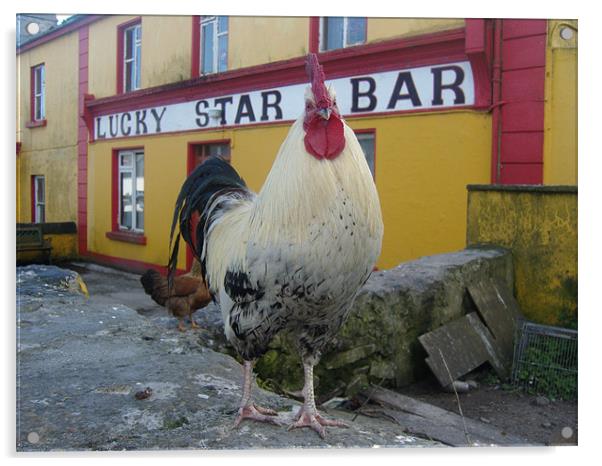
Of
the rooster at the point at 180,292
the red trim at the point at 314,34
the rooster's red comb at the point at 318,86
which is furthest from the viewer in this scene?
the rooster at the point at 180,292

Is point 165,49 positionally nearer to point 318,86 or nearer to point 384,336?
point 318,86

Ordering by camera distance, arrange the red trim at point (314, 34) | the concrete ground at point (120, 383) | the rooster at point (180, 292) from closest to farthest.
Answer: the concrete ground at point (120, 383) < the red trim at point (314, 34) < the rooster at point (180, 292)

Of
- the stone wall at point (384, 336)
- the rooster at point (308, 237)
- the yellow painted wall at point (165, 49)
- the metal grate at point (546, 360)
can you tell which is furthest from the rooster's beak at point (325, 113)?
the metal grate at point (546, 360)

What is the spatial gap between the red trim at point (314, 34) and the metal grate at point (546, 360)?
5.42 ft

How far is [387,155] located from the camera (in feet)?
8.64

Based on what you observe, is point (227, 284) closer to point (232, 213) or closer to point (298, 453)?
point (232, 213)

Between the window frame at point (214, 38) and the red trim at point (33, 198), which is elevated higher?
the window frame at point (214, 38)

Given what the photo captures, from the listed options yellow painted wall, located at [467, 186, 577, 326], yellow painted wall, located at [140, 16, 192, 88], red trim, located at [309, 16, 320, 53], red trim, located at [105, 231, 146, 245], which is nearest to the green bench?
red trim, located at [105, 231, 146, 245]

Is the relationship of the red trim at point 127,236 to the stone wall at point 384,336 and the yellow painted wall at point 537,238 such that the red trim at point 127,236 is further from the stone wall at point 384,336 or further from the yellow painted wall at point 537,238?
the yellow painted wall at point 537,238

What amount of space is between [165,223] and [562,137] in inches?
72.0

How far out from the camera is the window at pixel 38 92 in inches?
94.4

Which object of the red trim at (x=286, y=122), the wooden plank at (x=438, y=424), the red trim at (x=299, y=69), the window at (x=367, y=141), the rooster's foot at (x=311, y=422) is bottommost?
the wooden plank at (x=438, y=424)

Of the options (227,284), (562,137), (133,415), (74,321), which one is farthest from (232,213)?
(562,137)

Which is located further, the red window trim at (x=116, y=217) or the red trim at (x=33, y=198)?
the red window trim at (x=116, y=217)
